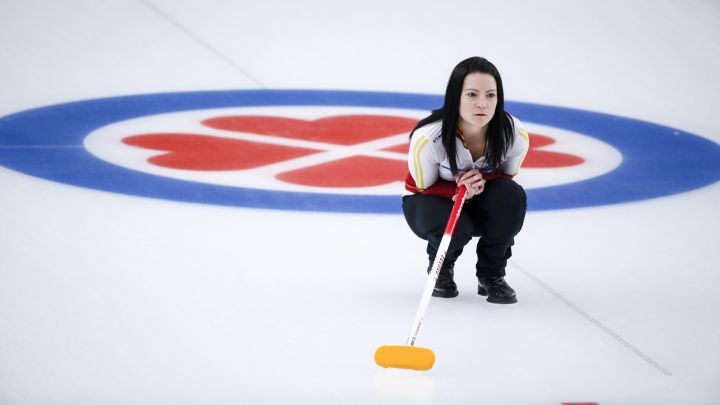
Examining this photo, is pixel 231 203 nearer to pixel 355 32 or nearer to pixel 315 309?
pixel 315 309

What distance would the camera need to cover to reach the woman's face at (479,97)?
291 cm

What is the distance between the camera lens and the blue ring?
13.9 ft

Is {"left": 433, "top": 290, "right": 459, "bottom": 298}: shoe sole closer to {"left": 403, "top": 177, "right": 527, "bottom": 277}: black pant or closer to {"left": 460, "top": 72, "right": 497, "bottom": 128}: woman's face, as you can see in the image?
{"left": 403, "top": 177, "right": 527, "bottom": 277}: black pant

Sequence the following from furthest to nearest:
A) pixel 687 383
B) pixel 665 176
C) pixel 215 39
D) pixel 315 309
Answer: pixel 215 39 → pixel 665 176 → pixel 315 309 → pixel 687 383

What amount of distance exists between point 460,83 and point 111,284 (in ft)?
3.68

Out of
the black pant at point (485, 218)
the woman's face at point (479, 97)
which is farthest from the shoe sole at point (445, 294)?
the woman's face at point (479, 97)

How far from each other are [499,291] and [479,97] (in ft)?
1.91

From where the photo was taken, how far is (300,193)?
4293 millimetres

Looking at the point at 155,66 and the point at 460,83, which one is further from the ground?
the point at 155,66

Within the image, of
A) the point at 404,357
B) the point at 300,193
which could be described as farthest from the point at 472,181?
the point at 300,193

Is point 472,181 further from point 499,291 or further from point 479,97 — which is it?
point 499,291

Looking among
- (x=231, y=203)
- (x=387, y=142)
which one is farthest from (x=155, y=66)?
(x=231, y=203)

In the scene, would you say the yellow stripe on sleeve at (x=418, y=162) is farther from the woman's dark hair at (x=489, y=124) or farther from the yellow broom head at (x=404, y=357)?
the yellow broom head at (x=404, y=357)

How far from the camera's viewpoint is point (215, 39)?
752 centimetres
